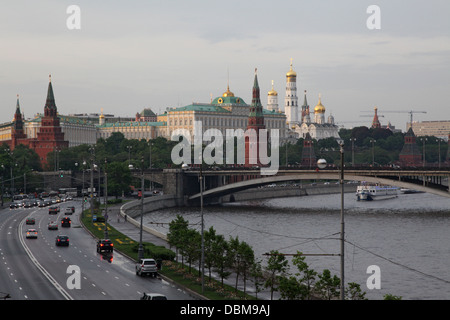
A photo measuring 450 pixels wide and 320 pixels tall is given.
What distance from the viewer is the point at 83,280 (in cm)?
4866

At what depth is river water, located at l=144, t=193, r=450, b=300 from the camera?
5561 cm

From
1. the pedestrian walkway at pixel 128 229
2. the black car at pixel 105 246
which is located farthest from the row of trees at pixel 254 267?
the pedestrian walkway at pixel 128 229

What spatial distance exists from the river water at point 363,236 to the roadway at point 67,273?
1215 cm

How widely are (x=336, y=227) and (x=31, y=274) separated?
4622 cm

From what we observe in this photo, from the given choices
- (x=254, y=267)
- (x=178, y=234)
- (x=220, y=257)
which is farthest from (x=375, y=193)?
(x=254, y=267)

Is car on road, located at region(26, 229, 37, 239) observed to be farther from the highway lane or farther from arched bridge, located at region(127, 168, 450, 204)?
arched bridge, located at region(127, 168, 450, 204)

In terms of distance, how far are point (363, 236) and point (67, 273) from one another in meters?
37.9
